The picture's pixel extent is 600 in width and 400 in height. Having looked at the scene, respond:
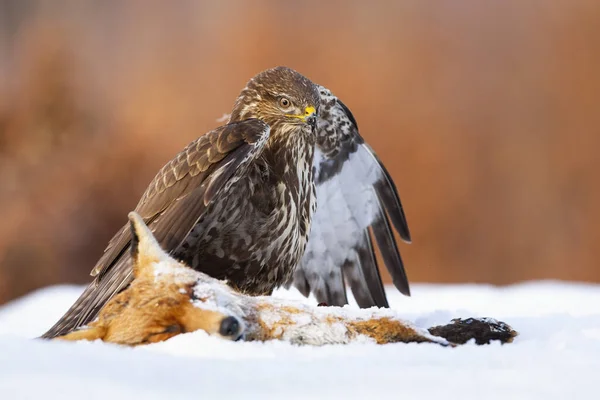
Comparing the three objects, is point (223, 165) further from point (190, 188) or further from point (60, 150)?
point (60, 150)

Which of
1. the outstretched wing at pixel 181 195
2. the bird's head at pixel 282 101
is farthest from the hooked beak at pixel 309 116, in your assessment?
the outstretched wing at pixel 181 195

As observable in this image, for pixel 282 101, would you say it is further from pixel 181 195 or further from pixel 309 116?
pixel 181 195

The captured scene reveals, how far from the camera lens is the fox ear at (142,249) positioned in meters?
2.32

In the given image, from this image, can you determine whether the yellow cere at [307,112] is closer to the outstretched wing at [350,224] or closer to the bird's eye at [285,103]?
the bird's eye at [285,103]

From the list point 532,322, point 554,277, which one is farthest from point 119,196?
point 532,322

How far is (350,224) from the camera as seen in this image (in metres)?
4.44

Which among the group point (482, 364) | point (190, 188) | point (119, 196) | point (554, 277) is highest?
point (190, 188)

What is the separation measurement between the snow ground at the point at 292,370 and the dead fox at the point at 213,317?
0.09 meters

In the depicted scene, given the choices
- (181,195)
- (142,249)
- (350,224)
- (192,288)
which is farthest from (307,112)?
(192,288)

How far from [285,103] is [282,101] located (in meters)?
0.02

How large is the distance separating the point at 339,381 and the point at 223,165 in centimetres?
152

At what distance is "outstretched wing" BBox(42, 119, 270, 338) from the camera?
9.73 feet

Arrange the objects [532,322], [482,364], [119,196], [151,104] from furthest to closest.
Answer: [151,104] → [119,196] → [532,322] → [482,364]

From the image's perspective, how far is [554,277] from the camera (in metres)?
7.61
